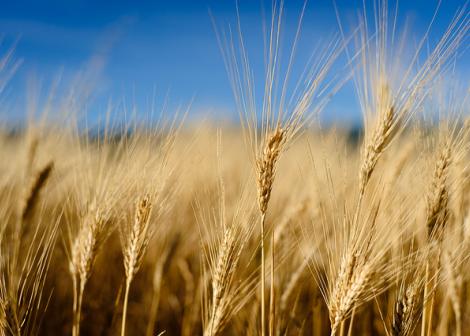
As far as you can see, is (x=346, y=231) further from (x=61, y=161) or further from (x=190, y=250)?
(x=190, y=250)

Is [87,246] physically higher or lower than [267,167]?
lower

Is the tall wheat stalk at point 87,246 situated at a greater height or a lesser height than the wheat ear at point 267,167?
lesser

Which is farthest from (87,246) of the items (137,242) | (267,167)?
(267,167)

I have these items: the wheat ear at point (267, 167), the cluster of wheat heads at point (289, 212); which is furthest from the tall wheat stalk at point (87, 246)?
the wheat ear at point (267, 167)

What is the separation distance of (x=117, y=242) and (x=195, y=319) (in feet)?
4.46

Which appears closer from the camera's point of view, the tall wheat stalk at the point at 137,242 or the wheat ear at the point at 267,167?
the wheat ear at the point at 267,167

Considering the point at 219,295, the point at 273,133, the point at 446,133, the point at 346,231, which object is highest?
the point at 446,133

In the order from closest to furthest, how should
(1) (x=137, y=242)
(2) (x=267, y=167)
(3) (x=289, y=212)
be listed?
1. (2) (x=267, y=167)
2. (1) (x=137, y=242)
3. (3) (x=289, y=212)

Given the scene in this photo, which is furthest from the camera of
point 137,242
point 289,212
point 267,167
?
point 289,212

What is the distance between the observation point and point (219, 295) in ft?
4.59

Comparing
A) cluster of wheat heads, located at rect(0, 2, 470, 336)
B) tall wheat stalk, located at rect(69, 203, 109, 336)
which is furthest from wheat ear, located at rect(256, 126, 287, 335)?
tall wheat stalk, located at rect(69, 203, 109, 336)

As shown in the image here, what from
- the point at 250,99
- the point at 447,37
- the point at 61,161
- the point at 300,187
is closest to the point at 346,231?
the point at 250,99

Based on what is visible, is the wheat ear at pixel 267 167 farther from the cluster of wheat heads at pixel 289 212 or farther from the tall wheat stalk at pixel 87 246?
the tall wheat stalk at pixel 87 246

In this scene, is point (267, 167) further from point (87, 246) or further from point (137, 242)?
point (87, 246)
